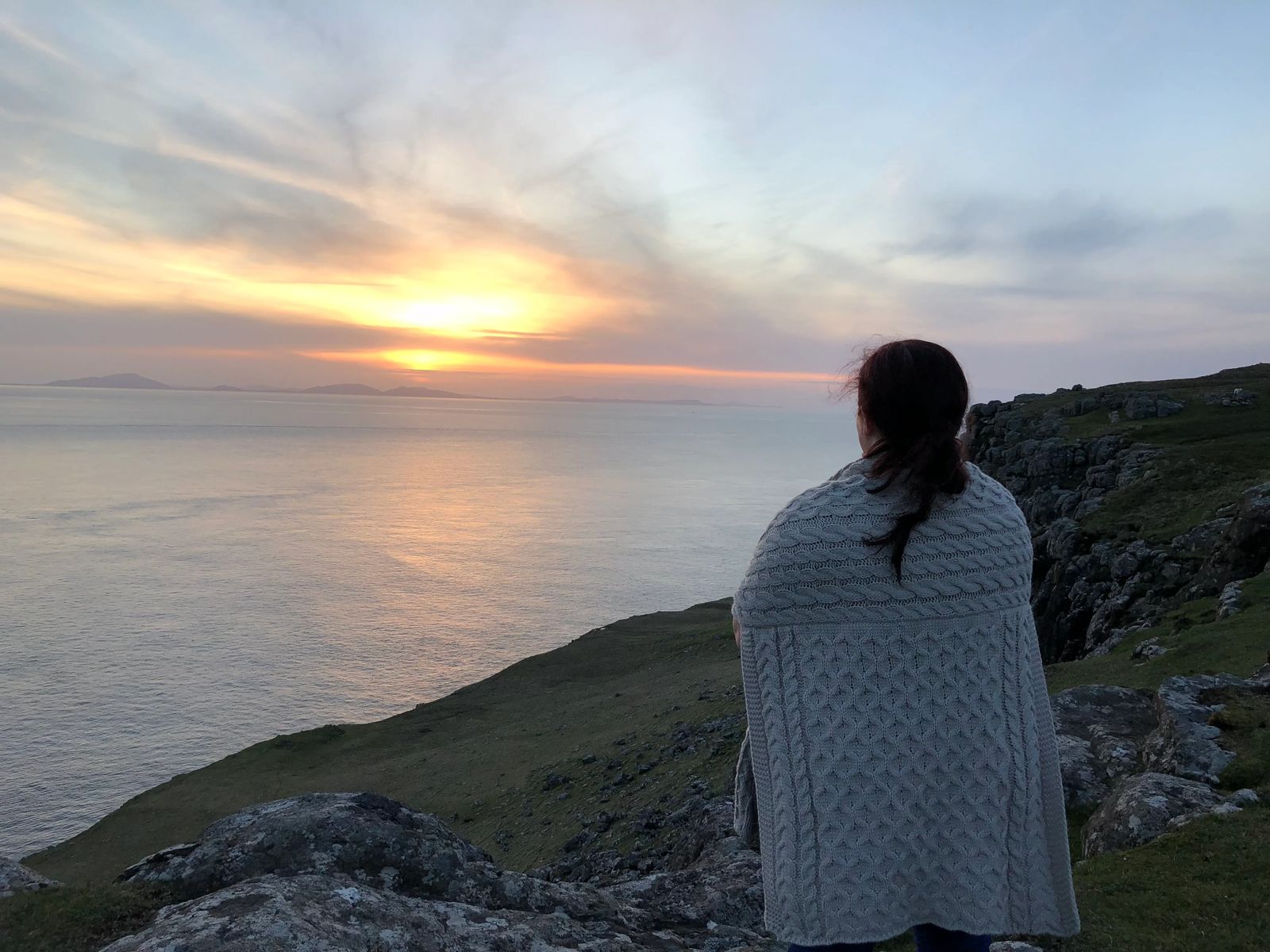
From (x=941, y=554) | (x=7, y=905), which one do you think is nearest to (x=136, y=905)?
(x=7, y=905)

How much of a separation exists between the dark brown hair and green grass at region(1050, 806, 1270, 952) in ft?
22.8

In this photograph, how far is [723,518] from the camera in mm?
173000

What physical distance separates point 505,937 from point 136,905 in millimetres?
3131

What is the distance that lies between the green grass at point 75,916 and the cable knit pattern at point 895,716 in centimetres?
552

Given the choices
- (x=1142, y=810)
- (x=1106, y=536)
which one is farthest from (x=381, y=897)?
(x=1106, y=536)

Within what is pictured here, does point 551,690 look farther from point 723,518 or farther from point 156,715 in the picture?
point 723,518

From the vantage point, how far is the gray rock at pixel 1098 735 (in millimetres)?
13484

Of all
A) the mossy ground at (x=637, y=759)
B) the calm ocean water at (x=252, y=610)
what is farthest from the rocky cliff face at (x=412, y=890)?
the calm ocean water at (x=252, y=610)

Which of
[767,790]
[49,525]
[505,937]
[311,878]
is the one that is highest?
[767,790]

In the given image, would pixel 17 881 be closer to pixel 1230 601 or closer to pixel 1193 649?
pixel 1193 649

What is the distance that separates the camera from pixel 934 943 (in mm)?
4160

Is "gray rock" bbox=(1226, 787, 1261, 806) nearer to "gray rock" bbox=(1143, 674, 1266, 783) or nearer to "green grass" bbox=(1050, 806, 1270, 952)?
"green grass" bbox=(1050, 806, 1270, 952)

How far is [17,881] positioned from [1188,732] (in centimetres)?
1592

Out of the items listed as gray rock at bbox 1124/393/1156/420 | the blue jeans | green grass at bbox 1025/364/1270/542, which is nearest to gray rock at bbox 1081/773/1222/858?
the blue jeans
